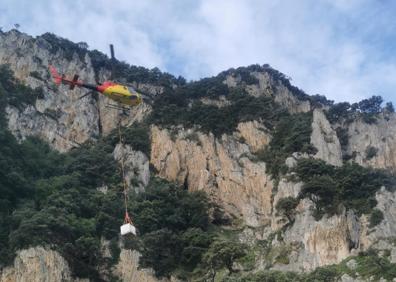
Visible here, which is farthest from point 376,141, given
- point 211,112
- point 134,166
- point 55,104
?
point 55,104

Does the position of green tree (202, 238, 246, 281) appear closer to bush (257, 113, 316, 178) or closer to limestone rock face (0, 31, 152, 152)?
bush (257, 113, 316, 178)

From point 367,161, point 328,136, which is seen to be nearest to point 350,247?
point 328,136

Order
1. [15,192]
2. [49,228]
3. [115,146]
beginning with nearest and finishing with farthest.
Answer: [49,228] → [15,192] → [115,146]

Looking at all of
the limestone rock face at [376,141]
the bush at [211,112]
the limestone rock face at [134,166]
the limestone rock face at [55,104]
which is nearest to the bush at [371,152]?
the limestone rock face at [376,141]

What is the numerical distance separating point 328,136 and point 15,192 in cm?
3094

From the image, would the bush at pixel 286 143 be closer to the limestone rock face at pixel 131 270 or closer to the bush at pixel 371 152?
the bush at pixel 371 152

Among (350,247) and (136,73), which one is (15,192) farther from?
(136,73)

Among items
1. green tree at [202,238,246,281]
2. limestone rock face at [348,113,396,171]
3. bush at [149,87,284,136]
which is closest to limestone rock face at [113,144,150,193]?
bush at [149,87,284,136]

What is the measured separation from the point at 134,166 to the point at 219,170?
8.23 m

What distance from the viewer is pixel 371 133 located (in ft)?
248

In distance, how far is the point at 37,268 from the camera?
143ft

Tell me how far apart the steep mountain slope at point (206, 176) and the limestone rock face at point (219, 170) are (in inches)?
4.6

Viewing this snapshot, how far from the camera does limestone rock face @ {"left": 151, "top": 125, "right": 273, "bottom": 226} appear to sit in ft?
202

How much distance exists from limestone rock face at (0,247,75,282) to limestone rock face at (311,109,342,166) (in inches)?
1073
